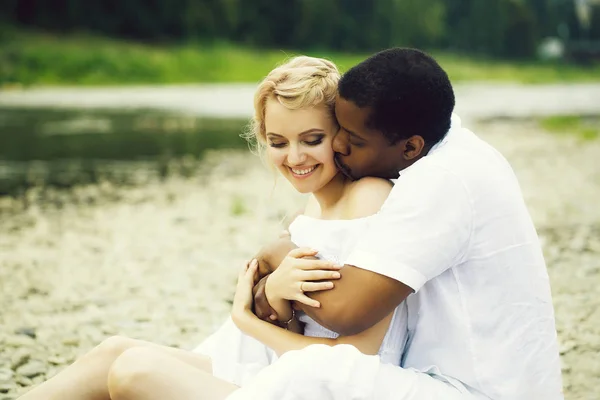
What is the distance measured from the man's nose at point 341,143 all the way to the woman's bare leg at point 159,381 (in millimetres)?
842

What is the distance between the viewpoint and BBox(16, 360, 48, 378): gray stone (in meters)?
4.64

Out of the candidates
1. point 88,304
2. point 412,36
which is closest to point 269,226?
point 88,304

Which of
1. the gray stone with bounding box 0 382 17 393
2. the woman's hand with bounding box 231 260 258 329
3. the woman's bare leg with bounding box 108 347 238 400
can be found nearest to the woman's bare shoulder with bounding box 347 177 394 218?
the woman's hand with bounding box 231 260 258 329

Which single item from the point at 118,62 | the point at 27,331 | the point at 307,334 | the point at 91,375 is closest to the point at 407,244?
the point at 307,334

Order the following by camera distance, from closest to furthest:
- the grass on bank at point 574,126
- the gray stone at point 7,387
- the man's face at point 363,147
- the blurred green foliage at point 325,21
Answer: the man's face at point 363,147, the gray stone at point 7,387, the grass on bank at point 574,126, the blurred green foliage at point 325,21

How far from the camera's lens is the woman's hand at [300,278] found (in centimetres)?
253

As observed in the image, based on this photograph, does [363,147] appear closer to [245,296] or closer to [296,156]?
[296,156]

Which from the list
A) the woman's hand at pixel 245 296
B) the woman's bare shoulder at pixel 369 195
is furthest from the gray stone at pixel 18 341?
the woman's bare shoulder at pixel 369 195

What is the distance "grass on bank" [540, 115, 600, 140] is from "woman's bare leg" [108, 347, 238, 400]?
14288mm

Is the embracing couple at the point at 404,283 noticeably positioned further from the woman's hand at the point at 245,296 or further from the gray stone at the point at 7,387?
the gray stone at the point at 7,387

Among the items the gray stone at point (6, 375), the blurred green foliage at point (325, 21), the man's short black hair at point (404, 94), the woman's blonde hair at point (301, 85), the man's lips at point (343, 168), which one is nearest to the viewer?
the man's short black hair at point (404, 94)

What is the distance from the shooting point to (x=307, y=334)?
283 cm

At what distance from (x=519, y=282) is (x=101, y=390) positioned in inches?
61.3

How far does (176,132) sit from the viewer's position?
17328 mm
